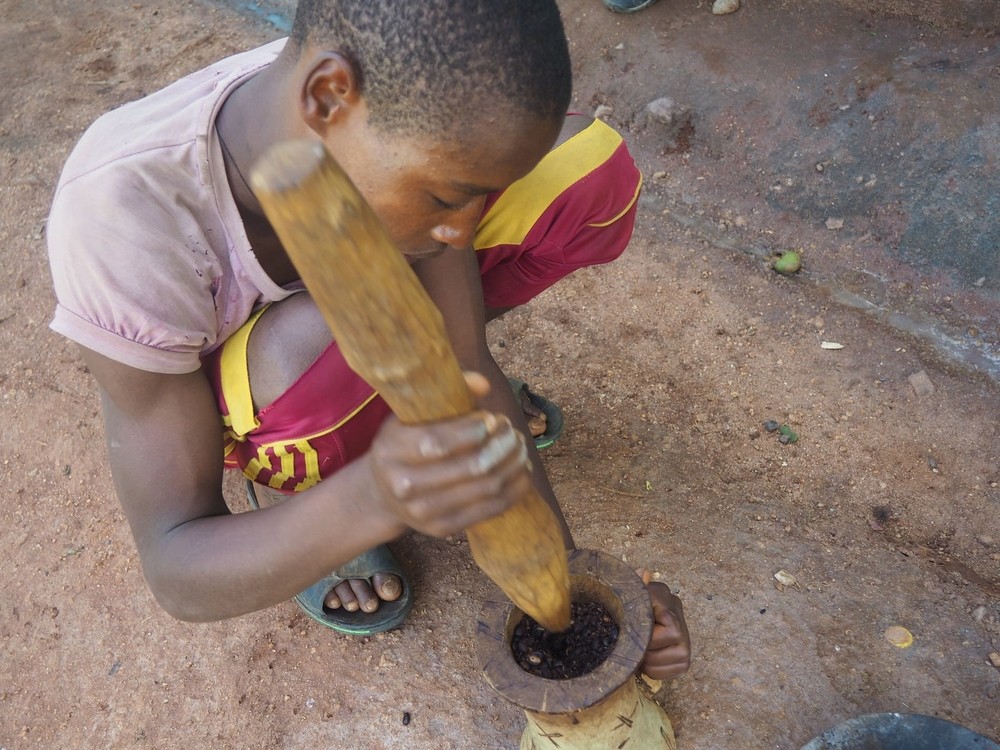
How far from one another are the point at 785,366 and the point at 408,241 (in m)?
1.65

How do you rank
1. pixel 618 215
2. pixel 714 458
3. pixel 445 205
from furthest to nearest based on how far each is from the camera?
pixel 714 458
pixel 618 215
pixel 445 205

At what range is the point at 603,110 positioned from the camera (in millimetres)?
3625

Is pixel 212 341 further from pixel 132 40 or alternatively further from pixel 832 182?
pixel 132 40

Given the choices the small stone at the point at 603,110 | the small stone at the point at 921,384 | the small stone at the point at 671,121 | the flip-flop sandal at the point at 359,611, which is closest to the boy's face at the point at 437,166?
the flip-flop sandal at the point at 359,611

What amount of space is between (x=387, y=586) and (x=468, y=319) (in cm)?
73

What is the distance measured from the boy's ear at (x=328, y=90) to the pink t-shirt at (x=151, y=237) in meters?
0.34

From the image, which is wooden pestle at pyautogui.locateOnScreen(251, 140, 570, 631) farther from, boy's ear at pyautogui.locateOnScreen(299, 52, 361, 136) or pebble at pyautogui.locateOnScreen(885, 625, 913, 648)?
pebble at pyautogui.locateOnScreen(885, 625, 913, 648)

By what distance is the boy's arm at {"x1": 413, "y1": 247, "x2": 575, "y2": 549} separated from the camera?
6.42ft

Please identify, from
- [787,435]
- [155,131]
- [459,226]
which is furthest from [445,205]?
[787,435]

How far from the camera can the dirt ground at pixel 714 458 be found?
2115 millimetres

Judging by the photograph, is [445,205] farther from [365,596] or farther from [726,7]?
[726,7]

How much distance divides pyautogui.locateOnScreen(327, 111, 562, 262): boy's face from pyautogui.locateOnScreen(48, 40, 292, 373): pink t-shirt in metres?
0.37

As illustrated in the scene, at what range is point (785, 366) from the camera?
8.99 ft

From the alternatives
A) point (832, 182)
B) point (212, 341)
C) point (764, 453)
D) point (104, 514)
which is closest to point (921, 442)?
point (764, 453)
